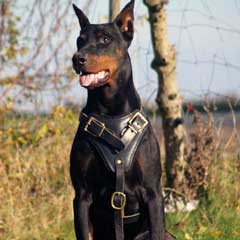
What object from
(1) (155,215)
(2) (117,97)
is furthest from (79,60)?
(1) (155,215)

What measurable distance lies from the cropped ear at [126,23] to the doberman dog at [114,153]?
0.17 feet

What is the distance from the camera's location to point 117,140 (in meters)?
4.00

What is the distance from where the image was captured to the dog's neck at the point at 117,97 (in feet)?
13.2

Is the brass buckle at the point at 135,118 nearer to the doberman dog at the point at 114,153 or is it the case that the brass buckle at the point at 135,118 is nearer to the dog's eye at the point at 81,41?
the doberman dog at the point at 114,153

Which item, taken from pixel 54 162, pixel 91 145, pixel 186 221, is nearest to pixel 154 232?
pixel 91 145

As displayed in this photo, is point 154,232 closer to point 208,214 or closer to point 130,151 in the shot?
point 130,151

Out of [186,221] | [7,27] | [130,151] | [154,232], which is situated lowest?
[186,221]

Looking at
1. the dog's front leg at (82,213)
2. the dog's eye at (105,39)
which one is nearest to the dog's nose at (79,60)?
the dog's eye at (105,39)

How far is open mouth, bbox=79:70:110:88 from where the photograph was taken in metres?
3.83

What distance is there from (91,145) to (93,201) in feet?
1.09

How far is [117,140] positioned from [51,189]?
2.53 meters

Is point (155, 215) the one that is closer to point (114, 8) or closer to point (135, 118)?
point (135, 118)

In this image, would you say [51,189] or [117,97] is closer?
[117,97]

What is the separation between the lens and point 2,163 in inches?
257
